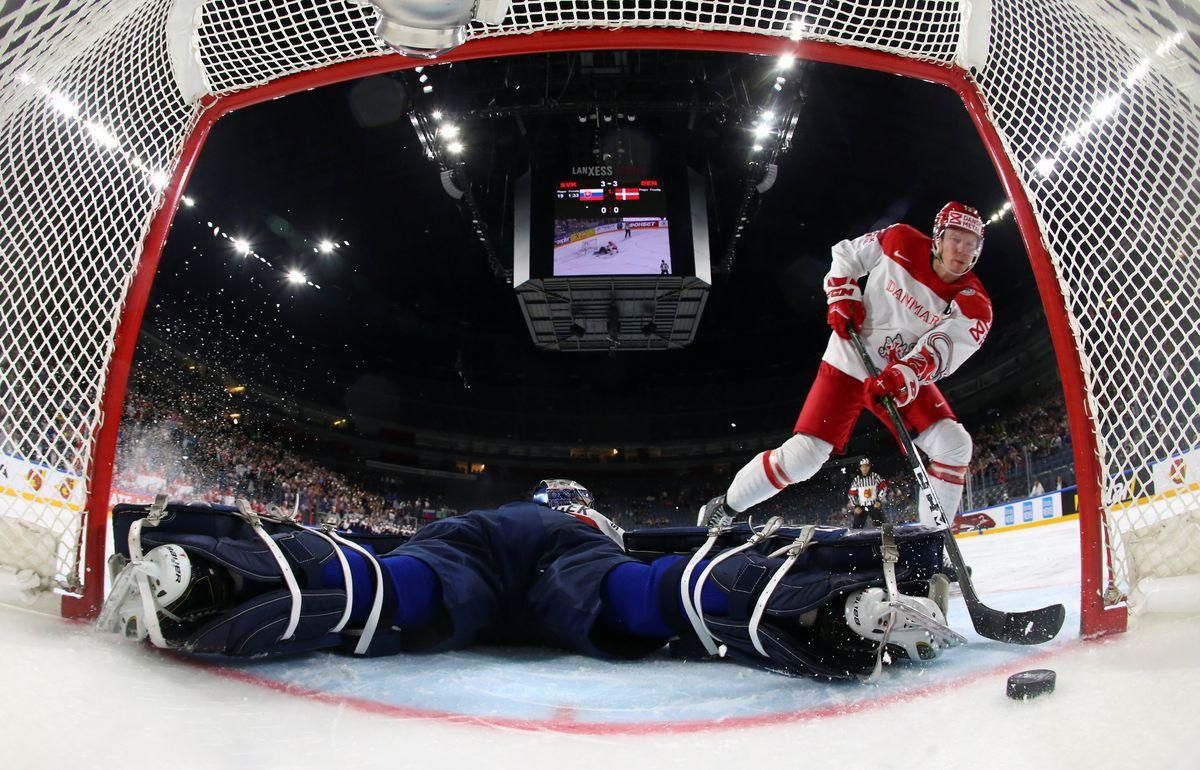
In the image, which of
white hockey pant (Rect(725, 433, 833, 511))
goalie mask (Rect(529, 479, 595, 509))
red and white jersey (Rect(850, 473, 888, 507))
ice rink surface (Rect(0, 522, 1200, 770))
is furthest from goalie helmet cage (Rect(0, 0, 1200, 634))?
red and white jersey (Rect(850, 473, 888, 507))

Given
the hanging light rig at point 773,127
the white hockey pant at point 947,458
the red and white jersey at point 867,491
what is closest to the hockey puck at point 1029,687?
the white hockey pant at point 947,458

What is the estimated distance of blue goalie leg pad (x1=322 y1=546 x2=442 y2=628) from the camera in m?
1.08

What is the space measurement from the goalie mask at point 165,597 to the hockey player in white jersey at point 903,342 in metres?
1.82

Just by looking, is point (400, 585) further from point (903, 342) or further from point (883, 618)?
point (903, 342)

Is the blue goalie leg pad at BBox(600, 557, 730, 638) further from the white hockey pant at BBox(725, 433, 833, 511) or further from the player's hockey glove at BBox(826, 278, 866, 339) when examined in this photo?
the player's hockey glove at BBox(826, 278, 866, 339)

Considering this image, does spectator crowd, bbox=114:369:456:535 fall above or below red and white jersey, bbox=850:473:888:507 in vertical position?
above

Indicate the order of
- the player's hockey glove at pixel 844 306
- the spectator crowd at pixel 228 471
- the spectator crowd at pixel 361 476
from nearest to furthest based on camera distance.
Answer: the player's hockey glove at pixel 844 306, the spectator crowd at pixel 361 476, the spectator crowd at pixel 228 471

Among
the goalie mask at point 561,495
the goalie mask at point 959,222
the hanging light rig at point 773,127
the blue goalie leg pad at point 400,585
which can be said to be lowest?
the blue goalie leg pad at point 400,585

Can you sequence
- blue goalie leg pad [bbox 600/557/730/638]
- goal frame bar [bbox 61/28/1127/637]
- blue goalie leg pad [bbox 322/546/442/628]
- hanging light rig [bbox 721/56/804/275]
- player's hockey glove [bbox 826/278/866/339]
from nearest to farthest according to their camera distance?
blue goalie leg pad [bbox 322/546/442/628], blue goalie leg pad [bbox 600/557/730/638], goal frame bar [bbox 61/28/1127/637], player's hockey glove [bbox 826/278/866/339], hanging light rig [bbox 721/56/804/275]

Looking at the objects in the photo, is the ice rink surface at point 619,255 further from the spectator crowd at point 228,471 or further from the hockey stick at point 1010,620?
the hockey stick at point 1010,620

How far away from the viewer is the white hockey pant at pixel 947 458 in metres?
2.28

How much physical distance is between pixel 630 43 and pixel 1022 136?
3.19 ft

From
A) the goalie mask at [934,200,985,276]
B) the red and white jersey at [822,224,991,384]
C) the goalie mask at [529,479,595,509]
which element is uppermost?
the goalie mask at [934,200,985,276]

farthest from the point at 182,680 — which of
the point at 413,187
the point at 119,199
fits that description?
the point at 413,187
